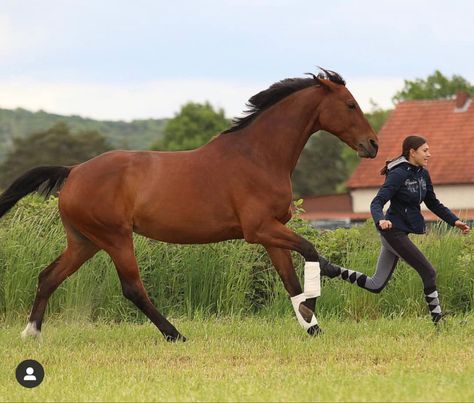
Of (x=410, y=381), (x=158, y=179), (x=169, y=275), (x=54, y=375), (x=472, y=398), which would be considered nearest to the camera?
(x=472, y=398)

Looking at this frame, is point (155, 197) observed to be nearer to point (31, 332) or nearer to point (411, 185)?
point (31, 332)

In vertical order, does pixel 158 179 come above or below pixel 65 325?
above

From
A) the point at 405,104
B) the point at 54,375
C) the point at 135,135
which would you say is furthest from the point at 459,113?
the point at 135,135

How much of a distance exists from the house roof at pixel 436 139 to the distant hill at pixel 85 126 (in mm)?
94993

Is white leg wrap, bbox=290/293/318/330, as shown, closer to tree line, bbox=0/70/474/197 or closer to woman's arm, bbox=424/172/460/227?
woman's arm, bbox=424/172/460/227

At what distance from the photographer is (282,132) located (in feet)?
32.1

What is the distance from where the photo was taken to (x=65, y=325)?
439 inches

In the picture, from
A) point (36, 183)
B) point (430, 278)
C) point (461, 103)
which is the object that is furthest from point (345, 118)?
point (461, 103)

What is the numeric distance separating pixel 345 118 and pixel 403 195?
0.94m

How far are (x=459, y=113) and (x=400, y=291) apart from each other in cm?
5809

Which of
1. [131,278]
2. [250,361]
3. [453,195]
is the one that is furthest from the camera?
[453,195]

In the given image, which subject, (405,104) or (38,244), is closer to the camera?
(38,244)

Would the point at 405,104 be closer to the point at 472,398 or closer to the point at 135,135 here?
the point at 472,398

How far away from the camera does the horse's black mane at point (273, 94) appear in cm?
992
